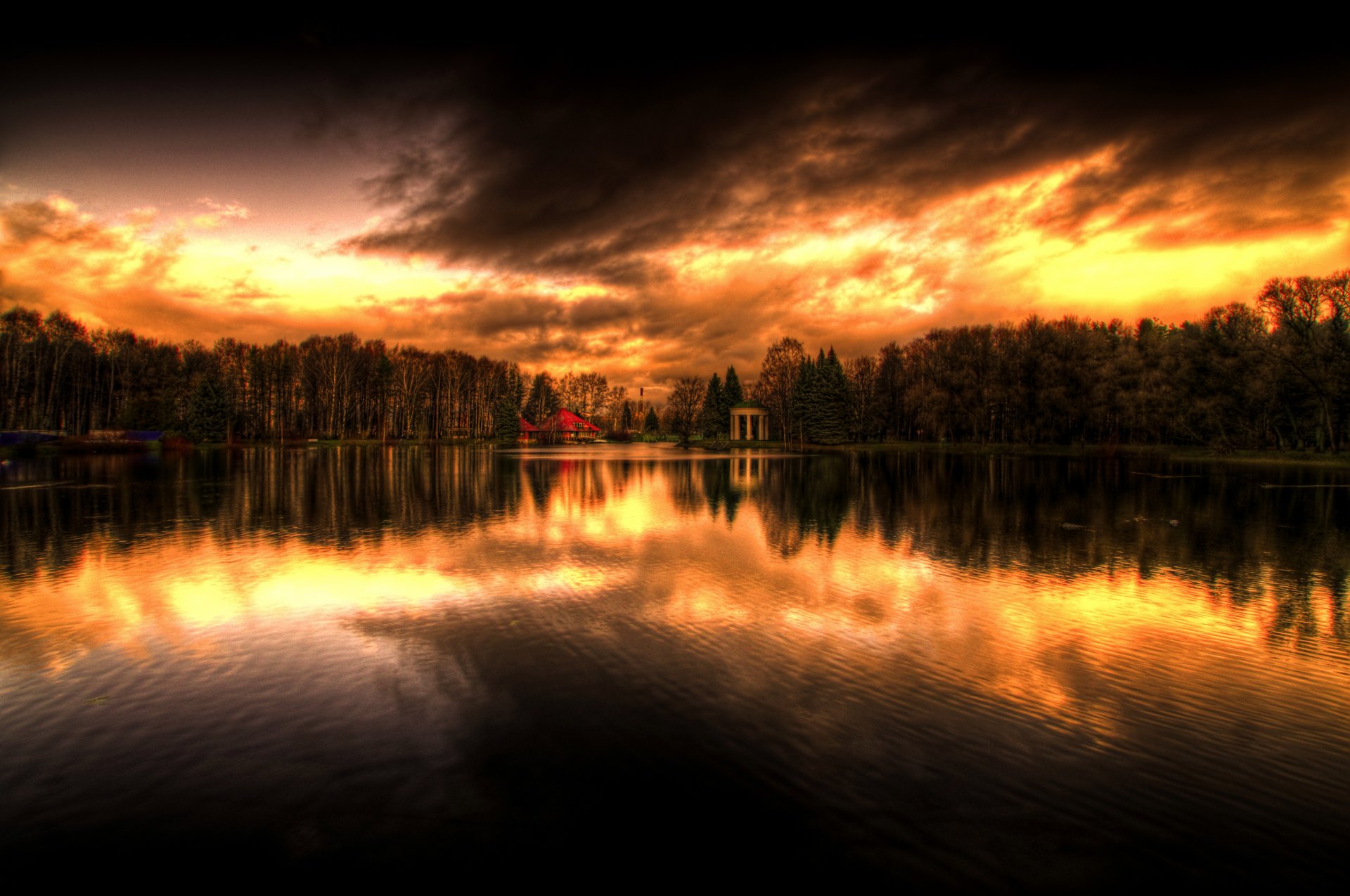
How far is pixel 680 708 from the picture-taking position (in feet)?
26.6

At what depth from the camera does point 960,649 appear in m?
10.4

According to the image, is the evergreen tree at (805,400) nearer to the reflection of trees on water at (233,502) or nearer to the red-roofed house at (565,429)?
the red-roofed house at (565,429)

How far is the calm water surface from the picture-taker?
5492 mm

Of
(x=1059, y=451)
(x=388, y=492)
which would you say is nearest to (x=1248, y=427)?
(x=1059, y=451)

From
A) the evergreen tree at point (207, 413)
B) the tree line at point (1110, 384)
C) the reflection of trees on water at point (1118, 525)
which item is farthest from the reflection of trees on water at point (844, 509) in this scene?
the evergreen tree at point (207, 413)

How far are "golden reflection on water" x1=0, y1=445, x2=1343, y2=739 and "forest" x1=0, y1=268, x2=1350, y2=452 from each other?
6086 centimetres

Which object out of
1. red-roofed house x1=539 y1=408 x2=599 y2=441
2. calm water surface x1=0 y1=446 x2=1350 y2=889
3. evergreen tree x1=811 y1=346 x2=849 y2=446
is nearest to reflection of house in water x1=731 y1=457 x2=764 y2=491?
calm water surface x1=0 y1=446 x2=1350 y2=889

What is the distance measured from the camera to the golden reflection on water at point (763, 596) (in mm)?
9758

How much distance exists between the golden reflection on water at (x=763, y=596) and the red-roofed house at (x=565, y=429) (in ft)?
382

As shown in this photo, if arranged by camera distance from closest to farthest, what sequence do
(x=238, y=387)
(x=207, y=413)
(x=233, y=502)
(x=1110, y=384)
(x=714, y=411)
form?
(x=233, y=502) < (x=1110, y=384) < (x=207, y=413) < (x=238, y=387) < (x=714, y=411)

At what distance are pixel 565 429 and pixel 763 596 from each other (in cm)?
13103

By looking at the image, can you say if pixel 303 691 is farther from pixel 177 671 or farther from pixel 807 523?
pixel 807 523

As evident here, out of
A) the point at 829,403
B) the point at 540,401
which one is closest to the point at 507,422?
the point at 540,401

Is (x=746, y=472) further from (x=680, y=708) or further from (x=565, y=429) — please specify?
(x=565, y=429)
